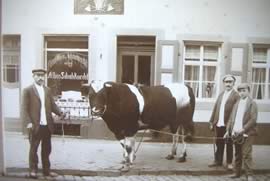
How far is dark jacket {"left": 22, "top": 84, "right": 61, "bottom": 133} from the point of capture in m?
1.88

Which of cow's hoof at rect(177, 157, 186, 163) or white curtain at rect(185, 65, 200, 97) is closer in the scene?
white curtain at rect(185, 65, 200, 97)

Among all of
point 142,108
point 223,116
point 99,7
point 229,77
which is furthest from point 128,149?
point 99,7

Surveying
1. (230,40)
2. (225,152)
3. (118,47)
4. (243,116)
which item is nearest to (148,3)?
(118,47)

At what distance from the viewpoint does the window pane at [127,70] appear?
1.81m

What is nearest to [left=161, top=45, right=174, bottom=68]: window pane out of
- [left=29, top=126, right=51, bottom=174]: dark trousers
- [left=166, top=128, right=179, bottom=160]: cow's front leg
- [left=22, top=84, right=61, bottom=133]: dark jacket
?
[left=166, top=128, right=179, bottom=160]: cow's front leg

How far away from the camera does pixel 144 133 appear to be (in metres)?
1.87

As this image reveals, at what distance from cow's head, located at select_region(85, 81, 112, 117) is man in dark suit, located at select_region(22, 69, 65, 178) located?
0.67 ft

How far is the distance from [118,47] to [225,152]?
839 mm

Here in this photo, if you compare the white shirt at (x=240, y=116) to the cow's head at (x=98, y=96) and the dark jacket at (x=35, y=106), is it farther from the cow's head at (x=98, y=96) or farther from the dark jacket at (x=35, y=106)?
the dark jacket at (x=35, y=106)

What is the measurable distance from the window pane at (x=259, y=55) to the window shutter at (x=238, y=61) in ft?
0.17

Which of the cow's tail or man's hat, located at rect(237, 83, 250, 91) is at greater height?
man's hat, located at rect(237, 83, 250, 91)

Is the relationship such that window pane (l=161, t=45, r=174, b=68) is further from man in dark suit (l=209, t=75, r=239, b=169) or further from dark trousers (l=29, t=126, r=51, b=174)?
dark trousers (l=29, t=126, r=51, b=174)

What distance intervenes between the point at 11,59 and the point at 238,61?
125 centimetres

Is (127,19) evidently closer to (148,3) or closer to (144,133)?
(148,3)
